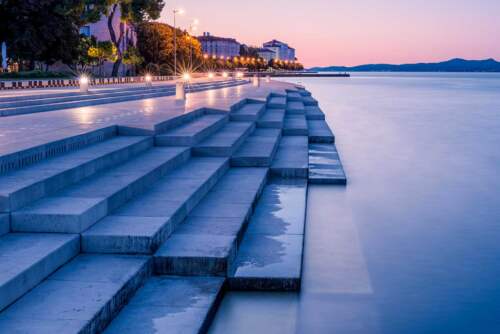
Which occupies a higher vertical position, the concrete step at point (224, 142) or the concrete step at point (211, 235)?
the concrete step at point (224, 142)

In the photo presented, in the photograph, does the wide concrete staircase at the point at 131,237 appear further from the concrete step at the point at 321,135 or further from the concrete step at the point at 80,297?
the concrete step at the point at 321,135

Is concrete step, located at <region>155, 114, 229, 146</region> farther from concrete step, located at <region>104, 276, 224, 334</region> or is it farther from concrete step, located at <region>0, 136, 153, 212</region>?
concrete step, located at <region>104, 276, 224, 334</region>

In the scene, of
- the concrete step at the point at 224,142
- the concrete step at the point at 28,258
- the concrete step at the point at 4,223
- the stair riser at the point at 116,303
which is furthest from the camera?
the concrete step at the point at 224,142

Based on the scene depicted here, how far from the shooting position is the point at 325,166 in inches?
546

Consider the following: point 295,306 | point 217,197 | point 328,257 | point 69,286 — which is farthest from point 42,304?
point 217,197

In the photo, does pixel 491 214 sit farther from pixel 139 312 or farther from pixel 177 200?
pixel 139 312

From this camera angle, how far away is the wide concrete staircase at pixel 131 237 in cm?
489

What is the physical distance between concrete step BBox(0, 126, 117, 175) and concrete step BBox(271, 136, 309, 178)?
11.0 ft

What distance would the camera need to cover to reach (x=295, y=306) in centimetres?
596

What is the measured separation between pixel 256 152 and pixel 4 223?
Result: 6998 millimetres

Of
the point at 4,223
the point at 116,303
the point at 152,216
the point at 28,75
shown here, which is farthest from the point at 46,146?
the point at 28,75

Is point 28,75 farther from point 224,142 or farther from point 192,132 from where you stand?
point 224,142

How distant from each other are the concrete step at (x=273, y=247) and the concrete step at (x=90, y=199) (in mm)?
1507

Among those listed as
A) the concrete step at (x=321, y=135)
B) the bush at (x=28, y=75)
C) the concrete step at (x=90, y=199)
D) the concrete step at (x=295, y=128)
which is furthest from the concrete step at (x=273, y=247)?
the bush at (x=28, y=75)
